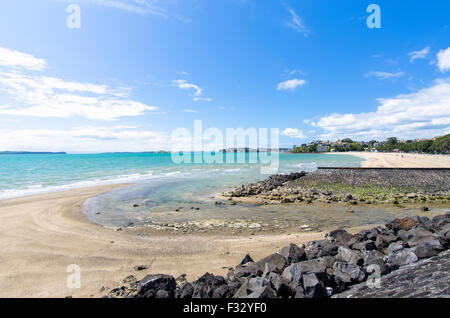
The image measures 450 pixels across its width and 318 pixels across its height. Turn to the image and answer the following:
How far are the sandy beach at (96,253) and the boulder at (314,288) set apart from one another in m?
2.60

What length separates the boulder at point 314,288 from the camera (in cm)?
425

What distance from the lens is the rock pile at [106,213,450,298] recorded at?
4457 mm

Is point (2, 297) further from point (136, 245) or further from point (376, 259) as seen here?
point (376, 259)

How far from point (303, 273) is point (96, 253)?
7241mm

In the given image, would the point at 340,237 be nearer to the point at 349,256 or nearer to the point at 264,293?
the point at 349,256

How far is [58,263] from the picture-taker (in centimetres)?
704

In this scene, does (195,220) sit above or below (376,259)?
below

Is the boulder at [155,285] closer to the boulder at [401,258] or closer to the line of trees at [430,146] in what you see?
the boulder at [401,258]

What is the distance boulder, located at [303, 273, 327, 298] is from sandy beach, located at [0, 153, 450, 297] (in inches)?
102

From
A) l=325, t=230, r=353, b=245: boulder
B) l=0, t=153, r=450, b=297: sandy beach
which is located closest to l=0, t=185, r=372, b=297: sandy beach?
l=0, t=153, r=450, b=297: sandy beach

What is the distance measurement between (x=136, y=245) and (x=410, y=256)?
900 cm

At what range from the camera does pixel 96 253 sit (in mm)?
7730

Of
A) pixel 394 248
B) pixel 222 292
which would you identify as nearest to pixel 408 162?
pixel 394 248
